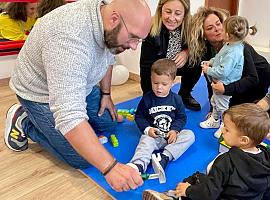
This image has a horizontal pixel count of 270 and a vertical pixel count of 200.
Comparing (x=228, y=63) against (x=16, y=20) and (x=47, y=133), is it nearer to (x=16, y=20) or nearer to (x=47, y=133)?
(x=47, y=133)

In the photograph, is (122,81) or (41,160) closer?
(41,160)

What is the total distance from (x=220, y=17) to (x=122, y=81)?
0.93 meters

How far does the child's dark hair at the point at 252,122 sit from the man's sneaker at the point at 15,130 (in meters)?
0.94

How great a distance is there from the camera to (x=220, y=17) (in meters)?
1.64

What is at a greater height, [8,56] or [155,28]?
[155,28]

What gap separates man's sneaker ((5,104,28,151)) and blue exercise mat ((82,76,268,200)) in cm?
36

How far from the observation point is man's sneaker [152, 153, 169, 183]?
1135mm

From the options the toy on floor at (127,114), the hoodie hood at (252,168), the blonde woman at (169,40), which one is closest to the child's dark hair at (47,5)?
the blonde woman at (169,40)

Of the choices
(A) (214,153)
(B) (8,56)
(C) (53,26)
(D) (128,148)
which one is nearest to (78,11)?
(C) (53,26)

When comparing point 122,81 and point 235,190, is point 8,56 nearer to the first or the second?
point 122,81

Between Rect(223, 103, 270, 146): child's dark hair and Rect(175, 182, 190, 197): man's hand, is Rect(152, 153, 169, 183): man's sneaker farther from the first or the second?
Rect(223, 103, 270, 146): child's dark hair

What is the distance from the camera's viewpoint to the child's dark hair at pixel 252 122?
84cm

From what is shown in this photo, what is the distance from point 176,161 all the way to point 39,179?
576 millimetres

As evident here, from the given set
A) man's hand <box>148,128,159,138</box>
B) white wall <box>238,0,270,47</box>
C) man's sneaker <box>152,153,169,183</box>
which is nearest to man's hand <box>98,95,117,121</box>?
man's hand <box>148,128,159,138</box>
